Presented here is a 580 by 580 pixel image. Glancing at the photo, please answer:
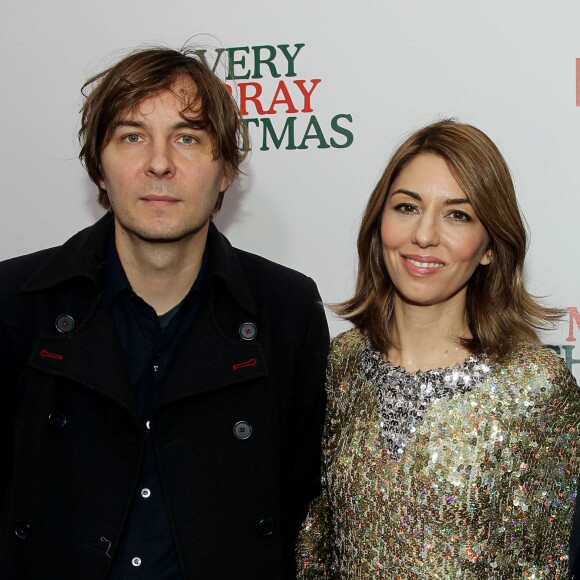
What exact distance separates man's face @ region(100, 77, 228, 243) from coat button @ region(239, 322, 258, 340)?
22cm

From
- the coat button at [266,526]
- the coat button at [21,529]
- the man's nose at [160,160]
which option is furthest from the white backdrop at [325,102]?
the coat button at [21,529]

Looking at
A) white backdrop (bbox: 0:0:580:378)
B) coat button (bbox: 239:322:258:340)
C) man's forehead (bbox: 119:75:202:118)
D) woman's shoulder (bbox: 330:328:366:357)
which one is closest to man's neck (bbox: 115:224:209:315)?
coat button (bbox: 239:322:258:340)

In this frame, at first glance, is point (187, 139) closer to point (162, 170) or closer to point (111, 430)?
point (162, 170)

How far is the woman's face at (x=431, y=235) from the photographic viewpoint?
5.99ft

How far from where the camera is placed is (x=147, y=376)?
1.85 metres

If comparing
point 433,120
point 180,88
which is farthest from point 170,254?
point 433,120

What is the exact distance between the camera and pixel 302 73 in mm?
2436

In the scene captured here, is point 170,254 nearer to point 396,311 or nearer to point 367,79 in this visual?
point 396,311

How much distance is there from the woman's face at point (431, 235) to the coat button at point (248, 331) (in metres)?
0.32

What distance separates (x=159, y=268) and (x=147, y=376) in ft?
0.76

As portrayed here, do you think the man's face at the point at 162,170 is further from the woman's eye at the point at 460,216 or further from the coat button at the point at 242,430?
the woman's eye at the point at 460,216

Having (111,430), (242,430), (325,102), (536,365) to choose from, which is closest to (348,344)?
(242,430)

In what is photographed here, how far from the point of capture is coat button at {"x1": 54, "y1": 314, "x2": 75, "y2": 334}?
1.85 m

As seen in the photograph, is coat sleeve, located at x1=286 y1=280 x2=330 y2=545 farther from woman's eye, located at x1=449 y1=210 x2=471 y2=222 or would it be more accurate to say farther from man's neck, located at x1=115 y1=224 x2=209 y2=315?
woman's eye, located at x1=449 y1=210 x2=471 y2=222
